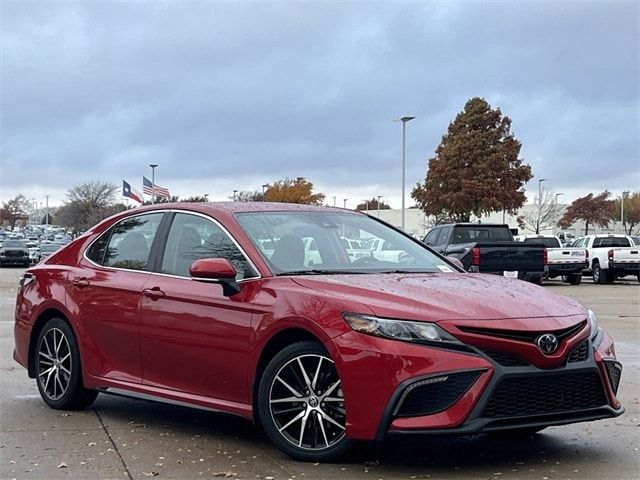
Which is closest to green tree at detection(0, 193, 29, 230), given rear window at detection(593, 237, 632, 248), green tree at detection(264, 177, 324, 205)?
green tree at detection(264, 177, 324, 205)

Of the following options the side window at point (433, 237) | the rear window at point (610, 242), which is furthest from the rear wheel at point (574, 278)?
the side window at point (433, 237)

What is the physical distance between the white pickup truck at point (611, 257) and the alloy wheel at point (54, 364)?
25.9 metres

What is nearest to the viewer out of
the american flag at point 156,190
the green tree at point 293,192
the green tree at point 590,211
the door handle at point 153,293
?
the door handle at point 153,293

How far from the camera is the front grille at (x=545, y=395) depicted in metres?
4.88

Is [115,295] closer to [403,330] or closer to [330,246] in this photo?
[330,246]

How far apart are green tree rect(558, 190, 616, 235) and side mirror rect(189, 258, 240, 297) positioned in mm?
87877

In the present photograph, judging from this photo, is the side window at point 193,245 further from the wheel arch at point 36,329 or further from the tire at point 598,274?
the tire at point 598,274

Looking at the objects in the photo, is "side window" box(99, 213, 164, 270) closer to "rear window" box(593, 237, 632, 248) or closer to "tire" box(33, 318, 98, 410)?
→ "tire" box(33, 318, 98, 410)

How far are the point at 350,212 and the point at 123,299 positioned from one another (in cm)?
189

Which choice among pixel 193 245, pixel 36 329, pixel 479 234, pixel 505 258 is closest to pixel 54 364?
pixel 36 329

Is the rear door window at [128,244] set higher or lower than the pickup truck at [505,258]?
higher

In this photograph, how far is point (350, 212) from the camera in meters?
7.18

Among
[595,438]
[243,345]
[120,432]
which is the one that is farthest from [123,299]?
[595,438]

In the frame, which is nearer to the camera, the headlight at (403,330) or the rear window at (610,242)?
the headlight at (403,330)
